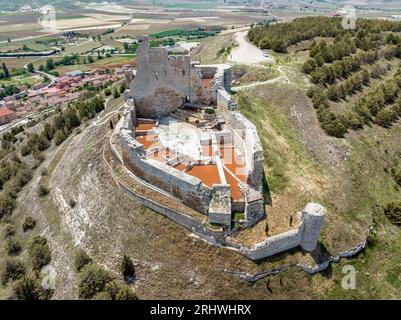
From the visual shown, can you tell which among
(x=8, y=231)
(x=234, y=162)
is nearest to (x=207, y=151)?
(x=234, y=162)

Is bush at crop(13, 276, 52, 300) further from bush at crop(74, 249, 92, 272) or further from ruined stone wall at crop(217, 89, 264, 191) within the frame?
ruined stone wall at crop(217, 89, 264, 191)

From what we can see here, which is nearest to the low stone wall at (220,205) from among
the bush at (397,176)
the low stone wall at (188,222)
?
the low stone wall at (188,222)

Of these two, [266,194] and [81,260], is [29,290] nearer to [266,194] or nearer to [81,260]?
[81,260]

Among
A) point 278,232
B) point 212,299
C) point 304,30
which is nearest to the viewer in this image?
point 212,299

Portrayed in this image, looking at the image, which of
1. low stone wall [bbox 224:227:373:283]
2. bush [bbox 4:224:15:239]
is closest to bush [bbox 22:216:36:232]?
bush [bbox 4:224:15:239]

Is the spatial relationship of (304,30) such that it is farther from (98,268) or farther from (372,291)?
(98,268)

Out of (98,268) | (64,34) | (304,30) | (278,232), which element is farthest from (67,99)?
(64,34)
